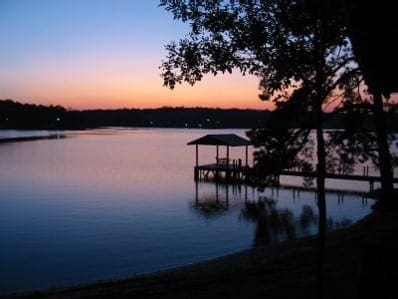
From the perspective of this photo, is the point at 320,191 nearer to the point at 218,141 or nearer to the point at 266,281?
the point at 266,281

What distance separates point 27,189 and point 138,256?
26539 mm

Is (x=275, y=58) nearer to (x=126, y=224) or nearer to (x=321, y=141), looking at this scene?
(x=321, y=141)

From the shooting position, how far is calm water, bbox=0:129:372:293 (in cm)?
2075

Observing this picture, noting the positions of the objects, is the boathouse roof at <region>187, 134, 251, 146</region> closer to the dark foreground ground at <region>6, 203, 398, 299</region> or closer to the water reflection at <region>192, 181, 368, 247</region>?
the water reflection at <region>192, 181, 368, 247</region>

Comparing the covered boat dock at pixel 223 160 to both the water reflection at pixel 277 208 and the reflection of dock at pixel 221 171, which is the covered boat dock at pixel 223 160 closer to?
the reflection of dock at pixel 221 171

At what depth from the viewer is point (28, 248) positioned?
77.5ft

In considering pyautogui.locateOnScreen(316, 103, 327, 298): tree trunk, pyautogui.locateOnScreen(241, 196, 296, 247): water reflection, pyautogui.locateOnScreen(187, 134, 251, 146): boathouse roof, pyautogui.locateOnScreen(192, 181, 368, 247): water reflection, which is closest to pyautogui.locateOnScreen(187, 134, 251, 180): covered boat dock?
pyautogui.locateOnScreen(187, 134, 251, 146): boathouse roof

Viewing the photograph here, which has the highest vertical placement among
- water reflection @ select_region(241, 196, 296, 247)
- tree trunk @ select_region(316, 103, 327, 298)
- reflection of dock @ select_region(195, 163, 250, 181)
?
tree trunk @ select_region(316, 103, 327, 298)

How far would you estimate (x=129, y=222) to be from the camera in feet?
101

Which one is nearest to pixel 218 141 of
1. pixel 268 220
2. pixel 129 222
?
pixel 268 220

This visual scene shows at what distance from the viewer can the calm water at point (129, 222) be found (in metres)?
20.8

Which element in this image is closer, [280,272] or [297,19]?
[297,19]

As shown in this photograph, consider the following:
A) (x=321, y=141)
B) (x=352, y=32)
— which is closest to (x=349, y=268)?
(x=321, y=141)

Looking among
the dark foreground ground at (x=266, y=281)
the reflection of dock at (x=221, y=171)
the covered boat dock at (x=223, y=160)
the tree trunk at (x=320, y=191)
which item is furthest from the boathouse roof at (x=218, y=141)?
the tree trunk at (x=320, y=191)
